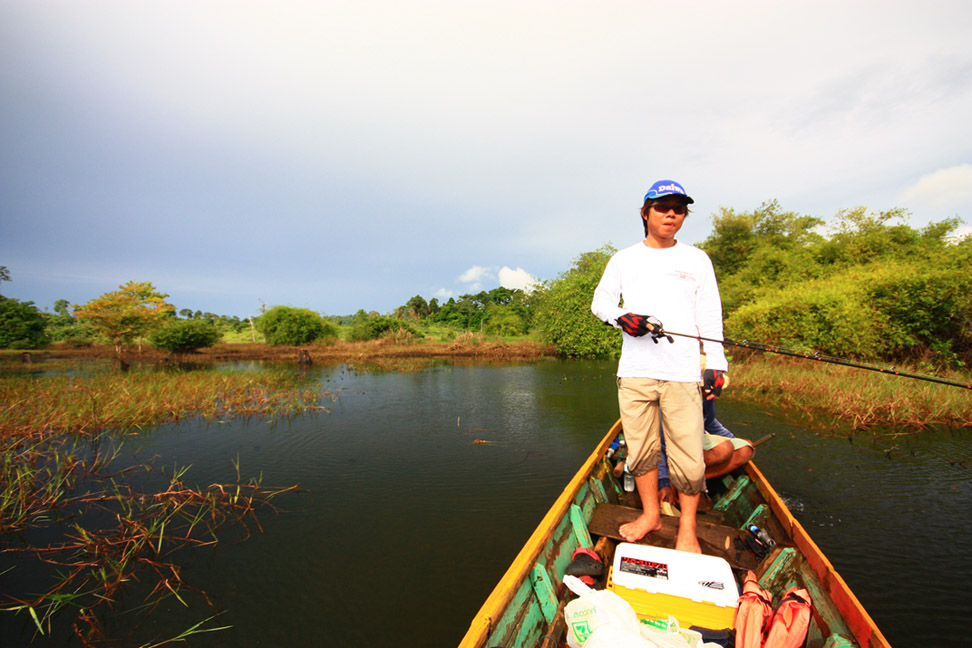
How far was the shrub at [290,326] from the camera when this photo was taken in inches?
1177

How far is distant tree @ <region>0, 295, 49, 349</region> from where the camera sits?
24.9 meters

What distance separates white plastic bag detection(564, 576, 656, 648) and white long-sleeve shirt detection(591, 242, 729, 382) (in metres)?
1.42

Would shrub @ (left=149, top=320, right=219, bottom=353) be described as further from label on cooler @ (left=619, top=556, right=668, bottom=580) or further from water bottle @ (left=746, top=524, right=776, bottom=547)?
water bottle @ (left=746, top=524, right=776, bottom=547)

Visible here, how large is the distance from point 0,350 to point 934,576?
39.8 metres

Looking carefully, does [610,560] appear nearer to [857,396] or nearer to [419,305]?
[857,396]

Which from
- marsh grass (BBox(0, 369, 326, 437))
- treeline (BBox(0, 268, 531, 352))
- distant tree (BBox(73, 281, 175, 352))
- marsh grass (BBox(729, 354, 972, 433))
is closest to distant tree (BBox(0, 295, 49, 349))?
treeline (BBox(0, 268, 531, 352))

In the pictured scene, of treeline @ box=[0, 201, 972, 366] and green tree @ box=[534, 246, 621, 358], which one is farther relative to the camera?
green tree @ box=[534, 246, 621, 358]

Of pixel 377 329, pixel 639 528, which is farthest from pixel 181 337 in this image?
pixel 639 528

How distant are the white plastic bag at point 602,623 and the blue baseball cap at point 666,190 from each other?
8.11ft

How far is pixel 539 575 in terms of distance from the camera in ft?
7.22

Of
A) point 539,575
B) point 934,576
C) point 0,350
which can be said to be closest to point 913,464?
point 934,576

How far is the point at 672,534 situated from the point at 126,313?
30695 mm

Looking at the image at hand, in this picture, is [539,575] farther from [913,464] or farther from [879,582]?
[913,464]

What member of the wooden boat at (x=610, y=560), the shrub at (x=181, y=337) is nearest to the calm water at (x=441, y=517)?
the wooden boat at (x=610, y=560)
